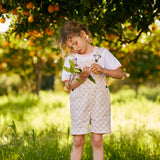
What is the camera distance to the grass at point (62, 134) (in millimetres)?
2885

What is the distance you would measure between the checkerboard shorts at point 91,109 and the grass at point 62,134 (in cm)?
63

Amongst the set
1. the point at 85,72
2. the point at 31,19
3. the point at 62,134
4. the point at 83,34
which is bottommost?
the point at 62,134

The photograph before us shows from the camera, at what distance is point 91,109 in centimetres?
231

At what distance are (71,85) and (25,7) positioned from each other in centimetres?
92

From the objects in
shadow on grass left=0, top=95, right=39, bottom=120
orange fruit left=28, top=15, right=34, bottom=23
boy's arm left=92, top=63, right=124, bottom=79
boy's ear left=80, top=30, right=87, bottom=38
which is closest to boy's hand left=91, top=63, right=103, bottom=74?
boy's arm left=92, top=63, right=124, bottom=79

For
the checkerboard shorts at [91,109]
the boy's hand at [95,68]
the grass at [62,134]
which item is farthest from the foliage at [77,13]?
the grass at [62,134]

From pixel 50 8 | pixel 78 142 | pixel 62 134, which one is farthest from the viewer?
pixel 62 134

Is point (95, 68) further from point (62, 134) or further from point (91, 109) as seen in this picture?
point (62, 134)

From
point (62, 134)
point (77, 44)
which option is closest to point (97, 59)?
point (77, 44)

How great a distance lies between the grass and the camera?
9.46 ft

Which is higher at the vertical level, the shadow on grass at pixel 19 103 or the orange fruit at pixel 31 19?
the orange fruit at pixel 31 19

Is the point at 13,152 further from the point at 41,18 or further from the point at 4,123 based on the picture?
the point at 4,123

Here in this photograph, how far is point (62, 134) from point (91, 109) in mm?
2080

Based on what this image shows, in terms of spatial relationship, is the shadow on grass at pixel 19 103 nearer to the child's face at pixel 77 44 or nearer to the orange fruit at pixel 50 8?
the orange fruit at pixel 50 8
